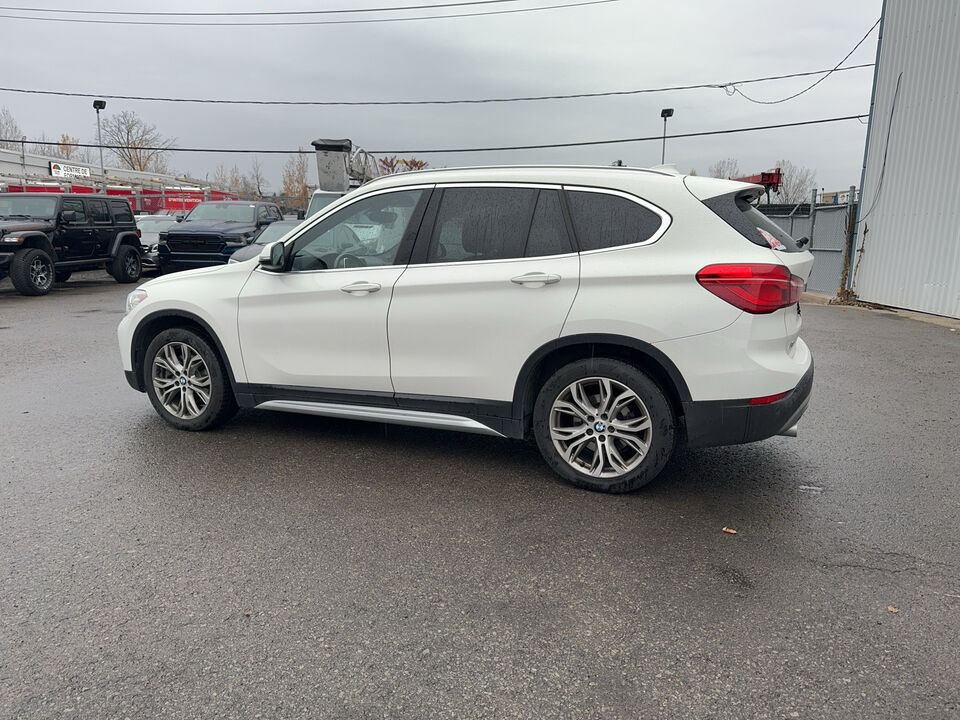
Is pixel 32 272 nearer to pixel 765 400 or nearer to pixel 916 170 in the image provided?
pixel 765 400

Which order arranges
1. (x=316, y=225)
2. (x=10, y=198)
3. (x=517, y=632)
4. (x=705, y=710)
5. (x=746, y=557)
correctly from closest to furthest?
(x=705, y=710) < (x=517, y=632) < (x=746, y=557) < (x=316, y=225) < (x=10, y=198)

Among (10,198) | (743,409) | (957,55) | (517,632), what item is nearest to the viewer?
(517,632)

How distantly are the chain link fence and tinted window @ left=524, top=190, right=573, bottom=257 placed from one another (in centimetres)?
1409

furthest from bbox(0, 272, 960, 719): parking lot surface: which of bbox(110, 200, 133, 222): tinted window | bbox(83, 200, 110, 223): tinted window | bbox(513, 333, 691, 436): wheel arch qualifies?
bbox(110, 200, 133, 222): tinted window

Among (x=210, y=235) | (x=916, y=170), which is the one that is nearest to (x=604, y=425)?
(x=916, y=170)

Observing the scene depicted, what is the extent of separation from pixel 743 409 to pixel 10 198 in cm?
1629

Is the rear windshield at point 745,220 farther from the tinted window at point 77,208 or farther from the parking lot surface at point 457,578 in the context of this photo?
the tinted window at point 77,208

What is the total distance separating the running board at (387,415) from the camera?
4.34 m

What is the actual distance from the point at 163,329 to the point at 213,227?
37.7 ft

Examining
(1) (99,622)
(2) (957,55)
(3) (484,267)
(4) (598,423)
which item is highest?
(2) (957,55)

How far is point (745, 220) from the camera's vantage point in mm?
3914

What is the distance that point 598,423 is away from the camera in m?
4.08

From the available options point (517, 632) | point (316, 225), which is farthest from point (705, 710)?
point (316, 225)

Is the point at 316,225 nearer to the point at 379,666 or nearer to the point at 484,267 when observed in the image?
the point at 484,267
